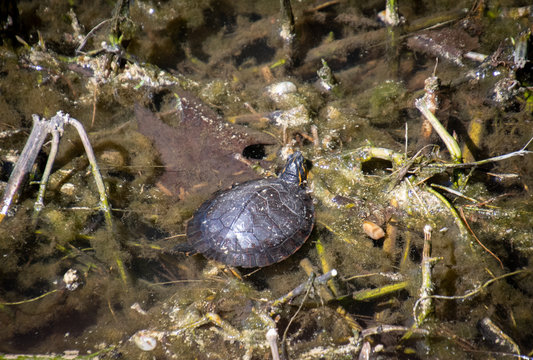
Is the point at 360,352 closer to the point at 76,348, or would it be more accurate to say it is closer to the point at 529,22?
the point at 76,348

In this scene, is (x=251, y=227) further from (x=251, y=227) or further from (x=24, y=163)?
(x=24, y=163)

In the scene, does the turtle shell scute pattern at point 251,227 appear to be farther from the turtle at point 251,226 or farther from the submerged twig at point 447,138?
the submerged twig at point 447,138

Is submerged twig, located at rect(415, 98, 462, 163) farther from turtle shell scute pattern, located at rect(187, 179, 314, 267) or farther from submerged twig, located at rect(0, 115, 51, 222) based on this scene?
submerged twig, located at rect(0, 115, 51, 222)

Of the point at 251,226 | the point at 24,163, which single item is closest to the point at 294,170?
the point at 251,226

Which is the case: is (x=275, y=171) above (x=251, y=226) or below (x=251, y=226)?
above

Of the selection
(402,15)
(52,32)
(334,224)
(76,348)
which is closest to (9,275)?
(76,348)

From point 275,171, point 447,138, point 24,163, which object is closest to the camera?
point 447,138

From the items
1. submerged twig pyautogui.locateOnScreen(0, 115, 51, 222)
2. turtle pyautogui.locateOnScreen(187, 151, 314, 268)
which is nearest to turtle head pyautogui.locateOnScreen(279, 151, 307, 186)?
turtle pyautogui.locateOnScreen(187, 151, 314, 268)
